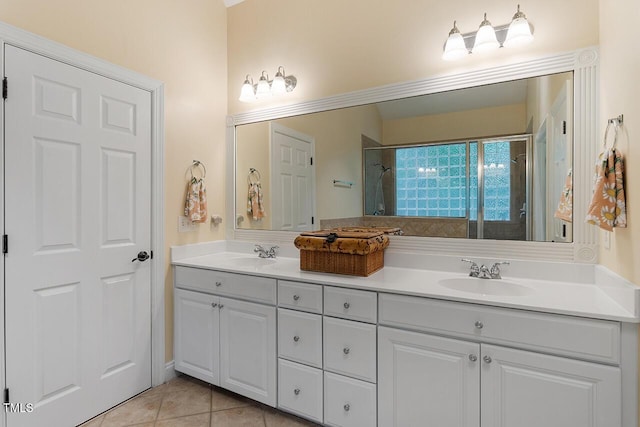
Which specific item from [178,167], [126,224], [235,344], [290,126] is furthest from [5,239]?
[290,126]

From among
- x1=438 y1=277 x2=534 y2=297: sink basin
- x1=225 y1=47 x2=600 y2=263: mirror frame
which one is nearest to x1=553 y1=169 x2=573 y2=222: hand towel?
x1=225 y1=47 x2=600 y2=263: mirror frame

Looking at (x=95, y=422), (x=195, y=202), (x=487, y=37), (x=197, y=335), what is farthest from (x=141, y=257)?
(x=487, y=37)

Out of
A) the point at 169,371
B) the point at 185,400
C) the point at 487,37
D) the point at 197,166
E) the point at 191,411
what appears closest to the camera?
the point at 487,37

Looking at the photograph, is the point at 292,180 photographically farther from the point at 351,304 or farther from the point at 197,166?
the point at 351,304

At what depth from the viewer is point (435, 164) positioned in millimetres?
2059

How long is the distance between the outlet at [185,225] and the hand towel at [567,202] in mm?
2352

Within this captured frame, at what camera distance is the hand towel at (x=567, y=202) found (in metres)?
1.70

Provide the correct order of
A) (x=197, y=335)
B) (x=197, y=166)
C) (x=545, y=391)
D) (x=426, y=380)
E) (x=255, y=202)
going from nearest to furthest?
(x=545, y=391), (x=426, y=380), (x=197, y=335), (x=197, y=166), (x=255, y=202)

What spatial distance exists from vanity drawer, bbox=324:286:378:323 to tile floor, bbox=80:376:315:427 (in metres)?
0.71

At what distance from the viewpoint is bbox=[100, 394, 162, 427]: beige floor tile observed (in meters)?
1.90

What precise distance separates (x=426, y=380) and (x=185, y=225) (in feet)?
6.19

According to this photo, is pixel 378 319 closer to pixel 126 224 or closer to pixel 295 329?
pixel 295 329

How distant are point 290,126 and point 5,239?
179 cm

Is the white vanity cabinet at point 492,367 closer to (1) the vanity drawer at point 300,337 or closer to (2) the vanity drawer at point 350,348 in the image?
(2) the vanity drawer at point 350,348
